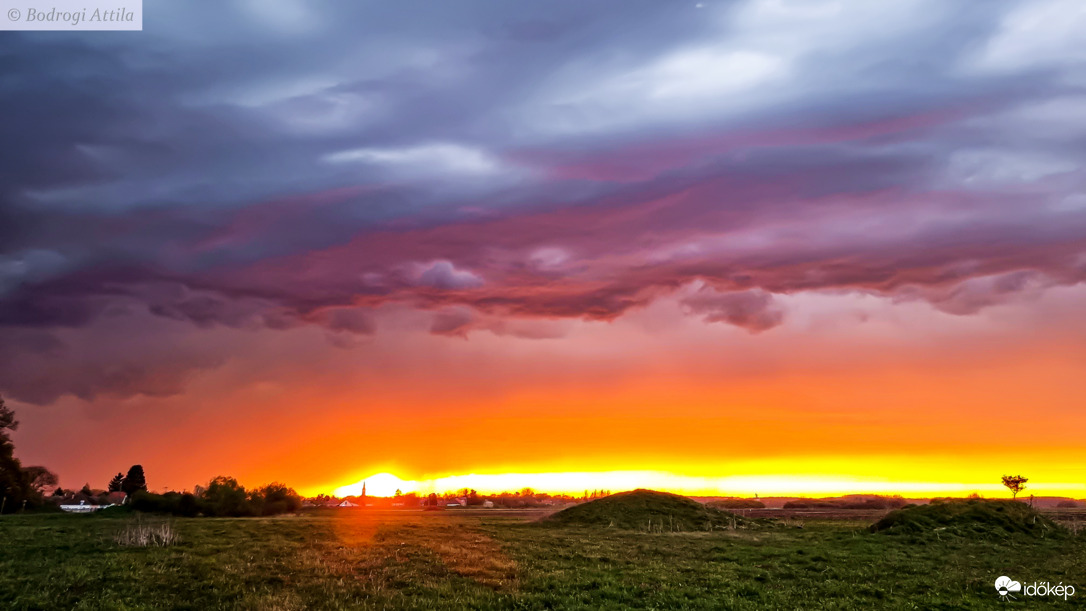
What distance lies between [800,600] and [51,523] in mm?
61477

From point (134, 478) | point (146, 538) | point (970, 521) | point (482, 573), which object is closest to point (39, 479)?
point (134, 478)

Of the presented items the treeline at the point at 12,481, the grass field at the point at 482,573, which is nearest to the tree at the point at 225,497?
the treeline at the point at 12,481

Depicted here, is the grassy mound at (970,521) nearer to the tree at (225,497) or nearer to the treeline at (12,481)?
the tree at (225,497)

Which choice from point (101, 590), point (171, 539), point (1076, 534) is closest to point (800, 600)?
point (101, 590)

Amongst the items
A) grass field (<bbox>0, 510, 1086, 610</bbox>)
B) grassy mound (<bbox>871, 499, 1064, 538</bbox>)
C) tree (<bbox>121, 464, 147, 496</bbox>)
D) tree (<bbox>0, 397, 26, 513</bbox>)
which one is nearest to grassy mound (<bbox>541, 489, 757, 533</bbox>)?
grassy mound (<bbox>871, 499, 1064, 538</bbox>)

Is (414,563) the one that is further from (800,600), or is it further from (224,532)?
(224,532)

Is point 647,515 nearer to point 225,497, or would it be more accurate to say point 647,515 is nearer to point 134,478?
point 225,497

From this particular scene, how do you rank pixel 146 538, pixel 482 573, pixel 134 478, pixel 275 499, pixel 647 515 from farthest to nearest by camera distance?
pixel 134 478
pixel 275 499
pixel 647 515
pixel 146 538
pixel 482 573

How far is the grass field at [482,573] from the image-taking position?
27578 millimetres

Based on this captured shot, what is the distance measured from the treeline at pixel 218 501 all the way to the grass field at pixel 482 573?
115 feet

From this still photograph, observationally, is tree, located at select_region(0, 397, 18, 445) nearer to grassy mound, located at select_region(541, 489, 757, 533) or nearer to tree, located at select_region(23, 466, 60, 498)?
tree, located at select_region(23, 466, 60, 498)

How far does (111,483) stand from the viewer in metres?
181

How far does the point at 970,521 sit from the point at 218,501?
89.1m

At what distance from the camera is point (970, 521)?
67.7 metres
